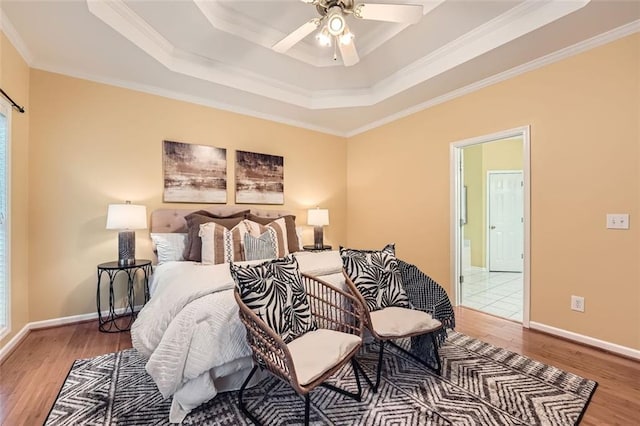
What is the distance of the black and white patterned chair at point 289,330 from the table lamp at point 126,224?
5.75 ft

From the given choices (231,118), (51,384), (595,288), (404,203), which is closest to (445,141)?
(404,203)

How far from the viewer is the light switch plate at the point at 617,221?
2297 mm

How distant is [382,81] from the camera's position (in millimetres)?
3605

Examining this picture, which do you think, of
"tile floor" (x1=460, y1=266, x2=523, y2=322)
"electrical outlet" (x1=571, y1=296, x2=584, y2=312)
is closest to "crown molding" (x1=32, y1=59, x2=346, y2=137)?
"tile floor" (x1=460, y1=266, x2=523, y2=322)

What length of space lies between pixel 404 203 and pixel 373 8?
103 inches

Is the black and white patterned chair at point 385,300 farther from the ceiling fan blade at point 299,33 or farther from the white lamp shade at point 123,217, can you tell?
the white lamp shade at point 123,217

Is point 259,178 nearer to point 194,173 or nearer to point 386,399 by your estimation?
point 194,173

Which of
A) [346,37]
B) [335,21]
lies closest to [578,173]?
[346,37]

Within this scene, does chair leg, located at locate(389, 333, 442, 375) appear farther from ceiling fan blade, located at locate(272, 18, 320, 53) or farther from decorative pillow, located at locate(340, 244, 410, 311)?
ceiling fan blade, located at locate(272, 18, 320, 53)

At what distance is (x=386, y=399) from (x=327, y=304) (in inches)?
25.8

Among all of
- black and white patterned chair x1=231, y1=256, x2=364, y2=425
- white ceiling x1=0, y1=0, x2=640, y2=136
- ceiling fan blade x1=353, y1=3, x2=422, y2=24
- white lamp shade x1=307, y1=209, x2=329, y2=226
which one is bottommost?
black and white patterned chair x1=231, y1=256, x2=364, y2=425

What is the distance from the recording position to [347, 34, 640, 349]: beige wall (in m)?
2.29

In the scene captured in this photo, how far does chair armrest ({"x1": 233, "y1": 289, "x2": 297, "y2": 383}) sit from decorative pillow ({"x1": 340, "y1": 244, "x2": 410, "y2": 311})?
854mm

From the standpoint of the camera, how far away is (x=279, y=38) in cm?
289
